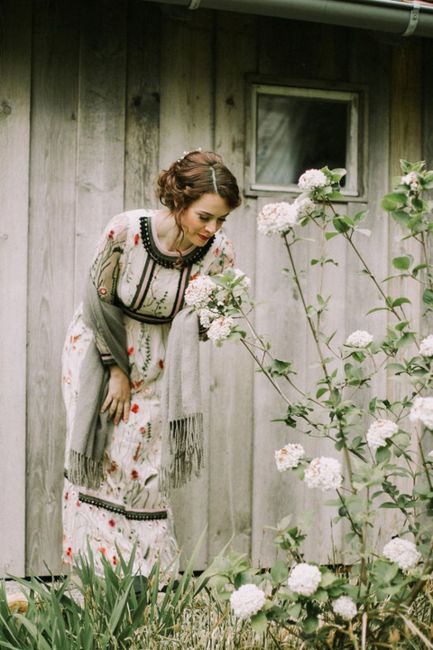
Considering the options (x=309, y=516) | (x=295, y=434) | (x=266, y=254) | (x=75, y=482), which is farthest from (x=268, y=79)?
(x=309, y=516)

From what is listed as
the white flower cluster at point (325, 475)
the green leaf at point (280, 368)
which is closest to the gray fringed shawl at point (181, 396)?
the green leaf at point (280, 368)

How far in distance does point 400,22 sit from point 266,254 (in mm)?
1157

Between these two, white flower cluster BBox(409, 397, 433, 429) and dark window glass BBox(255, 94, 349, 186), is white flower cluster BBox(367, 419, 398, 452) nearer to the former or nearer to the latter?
white flower cluster BBox(409, 397, 433, 429)

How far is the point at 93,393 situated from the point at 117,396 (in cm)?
10

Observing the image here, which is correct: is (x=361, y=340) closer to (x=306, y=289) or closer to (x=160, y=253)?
(x=160, y=253)

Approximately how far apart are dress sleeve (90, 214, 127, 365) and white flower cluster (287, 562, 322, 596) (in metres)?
1.38

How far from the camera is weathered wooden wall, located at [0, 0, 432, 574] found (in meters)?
3.57

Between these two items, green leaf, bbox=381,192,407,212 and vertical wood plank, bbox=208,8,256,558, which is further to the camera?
vertical wood plank, bbox=208,8,256,558

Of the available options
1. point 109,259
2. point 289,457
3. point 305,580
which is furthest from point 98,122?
point 305,580

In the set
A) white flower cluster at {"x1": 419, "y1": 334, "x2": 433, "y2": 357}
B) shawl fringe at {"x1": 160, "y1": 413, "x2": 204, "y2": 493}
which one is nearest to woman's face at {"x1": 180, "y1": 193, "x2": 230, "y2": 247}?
shawl fringe at {"x1": 160, "y1": 413, "x2": 204, "y2": 493}

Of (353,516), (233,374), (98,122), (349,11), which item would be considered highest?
(349,11)

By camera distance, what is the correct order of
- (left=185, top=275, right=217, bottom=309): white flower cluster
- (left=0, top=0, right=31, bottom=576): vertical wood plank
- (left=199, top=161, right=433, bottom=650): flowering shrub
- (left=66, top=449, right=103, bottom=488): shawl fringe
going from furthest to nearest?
(left=0, top=0, right=31, bottom=576): vertical wood plank < (left=66, top=449, right=103, bottom=488): shawl fringe < (left=185, top=275, right=217, bottom=309): white flower cluster < (left=199, top=161, right=433, bottom=650): flowering shrub

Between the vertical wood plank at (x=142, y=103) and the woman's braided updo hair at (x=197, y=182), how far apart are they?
0.71 metres

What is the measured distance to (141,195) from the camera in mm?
3703
